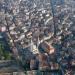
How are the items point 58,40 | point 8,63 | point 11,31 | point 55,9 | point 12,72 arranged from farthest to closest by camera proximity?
point 55,9 → point 11,31 → point 58,40 → point 8,63 → point 12,72

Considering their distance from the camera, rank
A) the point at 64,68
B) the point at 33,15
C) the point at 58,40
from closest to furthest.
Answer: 1. the point at 64,68
2. the point at 58,40
3. the point at 33,15

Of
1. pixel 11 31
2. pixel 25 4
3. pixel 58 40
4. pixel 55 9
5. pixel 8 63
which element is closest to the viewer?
pixel 8 63

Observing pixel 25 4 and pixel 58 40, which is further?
pixel 25 4

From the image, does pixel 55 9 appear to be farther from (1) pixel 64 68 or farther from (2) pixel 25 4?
(1) pixel 64 68

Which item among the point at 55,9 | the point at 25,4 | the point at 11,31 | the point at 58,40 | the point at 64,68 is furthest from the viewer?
the point at 25,4

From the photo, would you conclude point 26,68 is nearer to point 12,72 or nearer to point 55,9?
point 12,72

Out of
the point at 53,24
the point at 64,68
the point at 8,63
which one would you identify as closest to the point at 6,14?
the point at 53,24

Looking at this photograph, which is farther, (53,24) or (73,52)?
(53,24)

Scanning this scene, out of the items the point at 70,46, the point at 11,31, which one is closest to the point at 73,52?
the point at 70,46

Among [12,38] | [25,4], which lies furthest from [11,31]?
[25,4]
